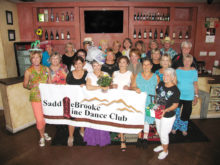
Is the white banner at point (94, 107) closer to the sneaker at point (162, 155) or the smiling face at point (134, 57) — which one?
the sneaker at point (162, 155)

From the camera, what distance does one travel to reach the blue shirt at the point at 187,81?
2.94 m

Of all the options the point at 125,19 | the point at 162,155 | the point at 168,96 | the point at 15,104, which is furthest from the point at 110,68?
the point at 125,19

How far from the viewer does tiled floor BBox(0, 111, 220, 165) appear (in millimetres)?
2639

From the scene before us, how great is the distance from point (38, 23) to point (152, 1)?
143 inches

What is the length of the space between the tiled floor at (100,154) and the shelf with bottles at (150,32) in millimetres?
3657

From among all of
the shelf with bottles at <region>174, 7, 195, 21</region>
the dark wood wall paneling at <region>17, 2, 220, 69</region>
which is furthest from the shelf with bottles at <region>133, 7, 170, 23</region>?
the shelf with bottles at <region>174, 7, 195, 21</region>

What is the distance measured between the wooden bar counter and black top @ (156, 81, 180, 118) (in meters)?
2.69

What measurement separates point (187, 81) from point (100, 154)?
191 centimetres

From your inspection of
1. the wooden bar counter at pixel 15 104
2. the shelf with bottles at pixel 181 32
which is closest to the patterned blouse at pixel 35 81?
the wooden bar counter at pixel 15 104

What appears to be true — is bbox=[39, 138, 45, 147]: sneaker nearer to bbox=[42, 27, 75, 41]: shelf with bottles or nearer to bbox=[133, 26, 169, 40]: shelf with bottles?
bbox=[42, 27, 75, 41]: shelf with bottles

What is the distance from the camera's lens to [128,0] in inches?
204

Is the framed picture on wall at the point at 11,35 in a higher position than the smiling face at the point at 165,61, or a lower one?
higher

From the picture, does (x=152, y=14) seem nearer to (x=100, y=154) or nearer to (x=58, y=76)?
(x=58, y=76)

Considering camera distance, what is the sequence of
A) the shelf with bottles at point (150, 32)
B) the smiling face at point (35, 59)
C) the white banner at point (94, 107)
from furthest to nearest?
the shelf with bottles at point (150, 32)
the smiling face at point (35, 59)
the white banner at point (94, 107)
